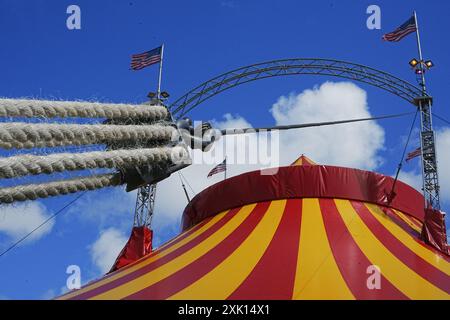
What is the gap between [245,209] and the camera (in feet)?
18.9

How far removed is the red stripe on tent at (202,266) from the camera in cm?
439

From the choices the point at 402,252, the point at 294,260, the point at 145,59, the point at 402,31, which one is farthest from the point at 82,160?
the point at 402,31

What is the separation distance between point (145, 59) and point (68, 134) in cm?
637

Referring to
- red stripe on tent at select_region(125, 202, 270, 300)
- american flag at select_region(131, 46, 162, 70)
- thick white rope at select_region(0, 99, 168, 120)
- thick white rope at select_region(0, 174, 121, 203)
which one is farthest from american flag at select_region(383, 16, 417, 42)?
thick white rope at select_region(0, 174, 121, 203)

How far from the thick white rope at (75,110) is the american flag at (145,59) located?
548cm

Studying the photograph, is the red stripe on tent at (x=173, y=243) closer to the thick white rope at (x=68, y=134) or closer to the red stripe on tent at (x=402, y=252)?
the red stripe on tent at (x=402, y=252)

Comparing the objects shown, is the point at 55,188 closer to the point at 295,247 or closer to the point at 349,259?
the point at 295,247

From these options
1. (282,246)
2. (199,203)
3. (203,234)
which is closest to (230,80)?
(199,203)

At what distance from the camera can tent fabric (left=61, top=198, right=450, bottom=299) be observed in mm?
4145

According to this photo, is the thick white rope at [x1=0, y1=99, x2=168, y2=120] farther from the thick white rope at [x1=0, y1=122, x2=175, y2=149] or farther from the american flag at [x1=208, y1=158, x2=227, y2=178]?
the american flag at [x1=208, y1=158, x2=227, y2=178]

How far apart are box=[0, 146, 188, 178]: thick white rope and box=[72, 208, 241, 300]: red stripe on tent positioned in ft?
5.60

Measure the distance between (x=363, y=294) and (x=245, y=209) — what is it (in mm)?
1983

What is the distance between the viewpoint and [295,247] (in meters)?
4.72
